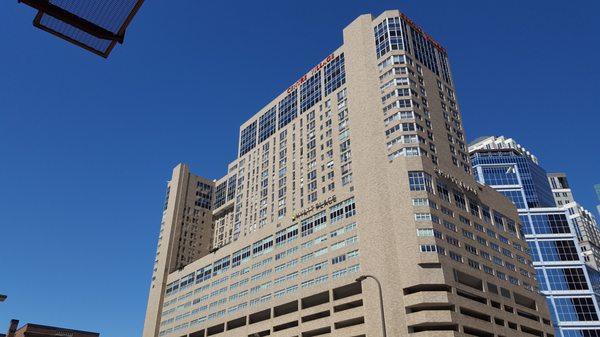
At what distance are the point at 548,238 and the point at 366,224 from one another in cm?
9320

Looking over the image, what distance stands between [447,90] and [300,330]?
68695 mm

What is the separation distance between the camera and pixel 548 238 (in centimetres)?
16050

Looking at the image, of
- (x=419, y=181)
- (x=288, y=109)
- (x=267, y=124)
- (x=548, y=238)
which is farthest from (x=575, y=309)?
(x=267, y=124)

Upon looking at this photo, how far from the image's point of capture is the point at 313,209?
114 m

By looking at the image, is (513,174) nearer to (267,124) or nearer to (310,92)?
(310,92)

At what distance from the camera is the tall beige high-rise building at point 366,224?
89.5m

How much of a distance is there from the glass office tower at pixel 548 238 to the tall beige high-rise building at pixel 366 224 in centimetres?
4550

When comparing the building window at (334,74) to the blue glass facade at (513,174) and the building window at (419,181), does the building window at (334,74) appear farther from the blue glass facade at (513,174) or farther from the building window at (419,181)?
the blue glass facade at (513,174)

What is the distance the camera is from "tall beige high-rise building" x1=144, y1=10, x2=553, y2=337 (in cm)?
8950

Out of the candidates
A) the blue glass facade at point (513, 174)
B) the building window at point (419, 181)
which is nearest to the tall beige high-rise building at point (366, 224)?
the building window at point (419, 181)

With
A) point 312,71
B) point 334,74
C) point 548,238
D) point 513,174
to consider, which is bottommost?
point 548,238

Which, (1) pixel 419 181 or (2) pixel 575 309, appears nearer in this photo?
(1) pixel 419 181

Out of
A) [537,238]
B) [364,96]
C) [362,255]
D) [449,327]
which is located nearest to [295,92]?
[364,96]

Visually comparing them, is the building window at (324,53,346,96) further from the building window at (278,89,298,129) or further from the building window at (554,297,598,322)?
the building window at (554,297,598,322)
